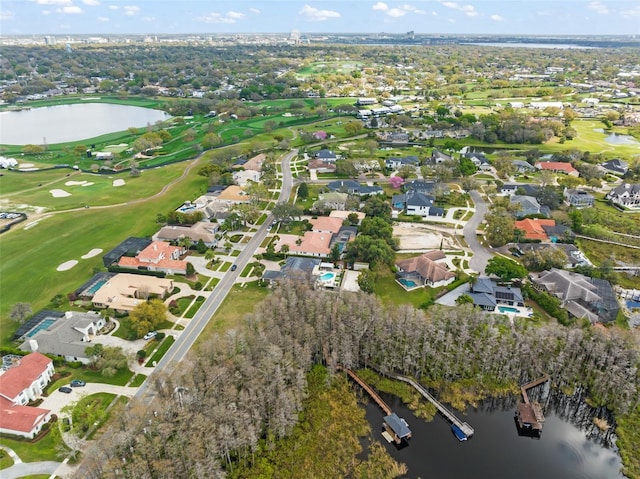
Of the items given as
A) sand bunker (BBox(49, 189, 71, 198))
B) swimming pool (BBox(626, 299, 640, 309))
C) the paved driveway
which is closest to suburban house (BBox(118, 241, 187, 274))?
the paved driveway

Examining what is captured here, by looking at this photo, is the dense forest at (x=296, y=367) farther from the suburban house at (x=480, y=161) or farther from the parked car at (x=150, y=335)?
the suburban house at (x=480, y=161)

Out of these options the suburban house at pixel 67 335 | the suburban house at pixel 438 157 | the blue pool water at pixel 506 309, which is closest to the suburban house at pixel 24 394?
the suburban house at pixel 67 335

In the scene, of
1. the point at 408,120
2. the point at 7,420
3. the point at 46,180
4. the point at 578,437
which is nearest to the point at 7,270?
the point at 7,420

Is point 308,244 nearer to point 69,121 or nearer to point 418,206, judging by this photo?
point 418,206

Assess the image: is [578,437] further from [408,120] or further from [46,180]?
[408,120]

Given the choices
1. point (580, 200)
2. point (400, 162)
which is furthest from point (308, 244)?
point (580, 200)
